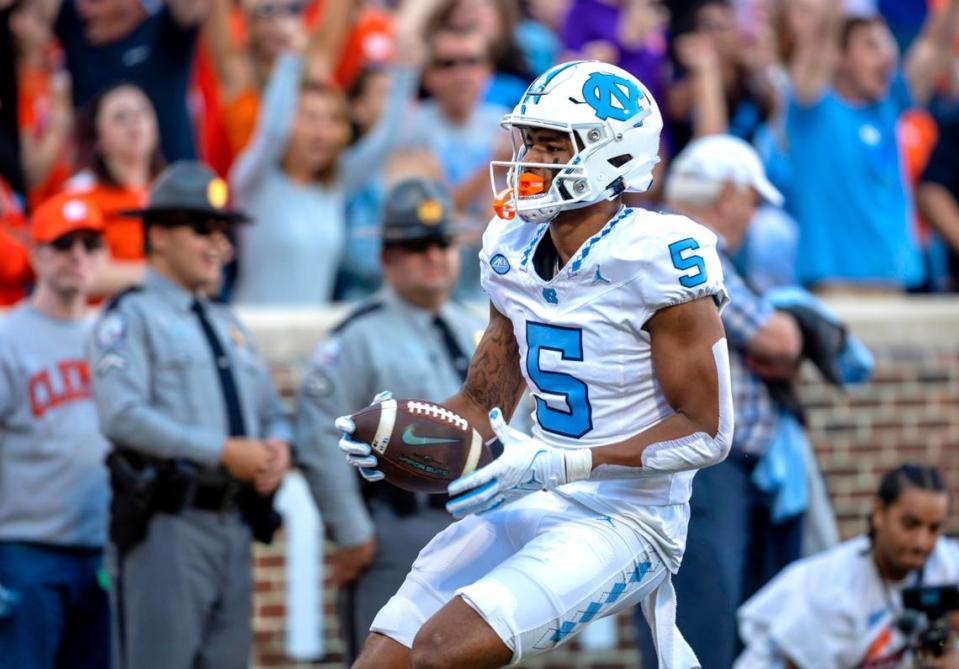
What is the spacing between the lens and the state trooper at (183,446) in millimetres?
6121

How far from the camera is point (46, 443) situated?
655 centimetres

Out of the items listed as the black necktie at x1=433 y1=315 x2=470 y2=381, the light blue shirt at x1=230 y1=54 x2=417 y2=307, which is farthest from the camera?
the light blue shirt at x1=230 y1=54 x2=417 y2=307

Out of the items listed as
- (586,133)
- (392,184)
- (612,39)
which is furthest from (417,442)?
(612,39)

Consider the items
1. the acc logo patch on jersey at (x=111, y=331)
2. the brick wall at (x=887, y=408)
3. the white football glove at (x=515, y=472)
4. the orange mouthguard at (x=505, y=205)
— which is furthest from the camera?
the brick wall at (x=887, y=408)

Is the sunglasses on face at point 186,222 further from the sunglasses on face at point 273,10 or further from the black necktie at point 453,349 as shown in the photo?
the sunglasses on face at point 273,10

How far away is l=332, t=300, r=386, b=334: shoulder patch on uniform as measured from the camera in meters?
6.84

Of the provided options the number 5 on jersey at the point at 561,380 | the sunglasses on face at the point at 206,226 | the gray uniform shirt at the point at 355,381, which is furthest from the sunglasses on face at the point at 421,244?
the number 5 on jersey at the point at 561,380

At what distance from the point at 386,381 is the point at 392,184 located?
1.77m

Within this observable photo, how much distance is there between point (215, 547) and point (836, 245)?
4392 mm

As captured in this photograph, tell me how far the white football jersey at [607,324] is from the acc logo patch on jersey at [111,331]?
1793 millimetres

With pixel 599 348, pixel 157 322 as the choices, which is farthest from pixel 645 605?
pixel 157 322

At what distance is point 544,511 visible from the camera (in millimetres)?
4934

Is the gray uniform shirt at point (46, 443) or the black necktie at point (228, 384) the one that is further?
the gray uniform shirt at point (46, 443)

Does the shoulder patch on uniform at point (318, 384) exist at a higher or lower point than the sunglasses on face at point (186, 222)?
lower
